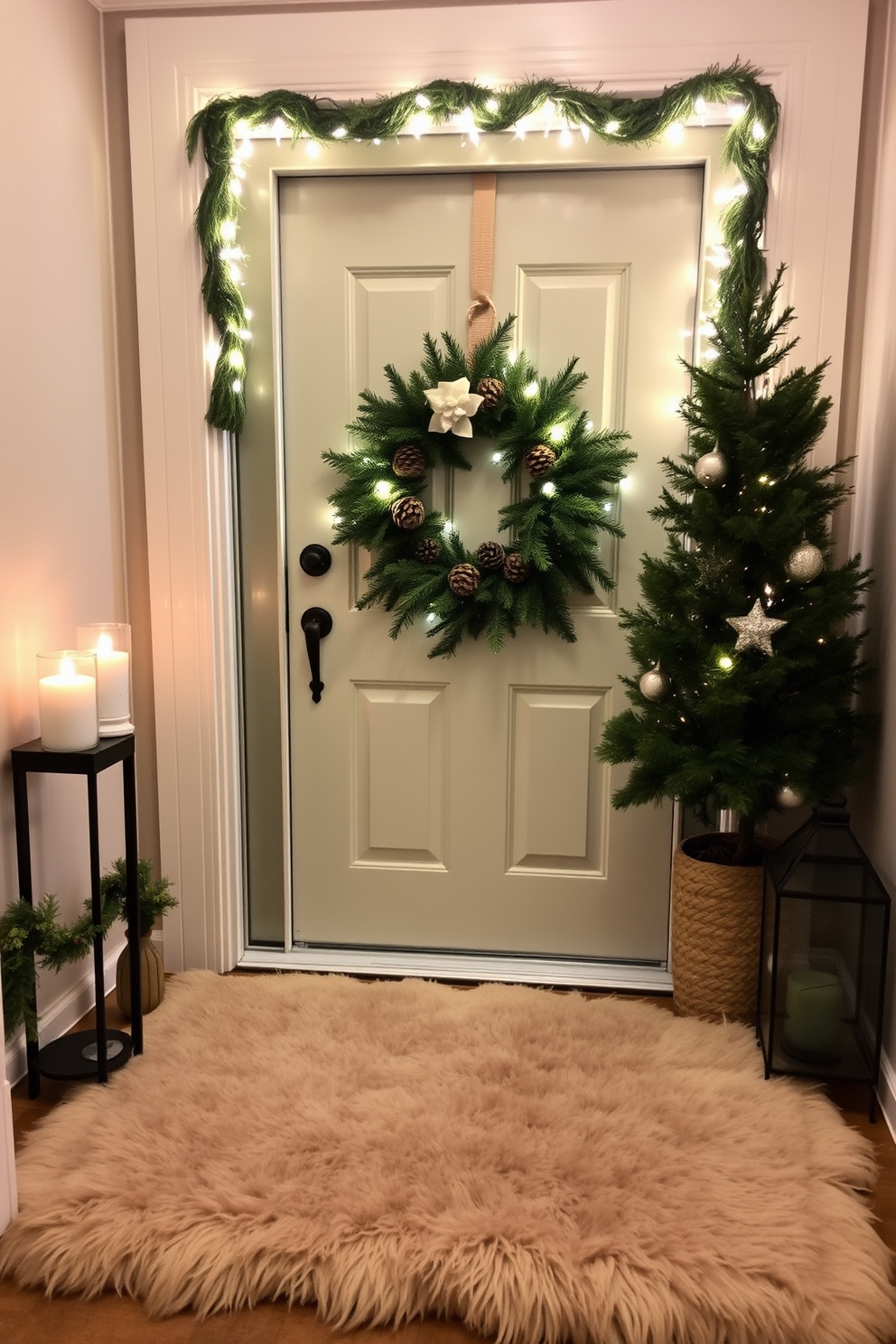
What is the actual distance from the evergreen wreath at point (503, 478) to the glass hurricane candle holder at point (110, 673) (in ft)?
2.06

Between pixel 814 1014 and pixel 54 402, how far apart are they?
204cm

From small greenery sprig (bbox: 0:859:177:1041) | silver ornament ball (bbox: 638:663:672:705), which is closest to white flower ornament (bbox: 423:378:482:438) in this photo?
silver ornament ball (bbox: 638:663:672:705)

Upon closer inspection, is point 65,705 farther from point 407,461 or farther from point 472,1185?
point 472,1185

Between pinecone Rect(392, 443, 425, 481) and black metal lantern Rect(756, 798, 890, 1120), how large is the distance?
117 cm

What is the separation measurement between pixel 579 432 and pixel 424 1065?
146cm

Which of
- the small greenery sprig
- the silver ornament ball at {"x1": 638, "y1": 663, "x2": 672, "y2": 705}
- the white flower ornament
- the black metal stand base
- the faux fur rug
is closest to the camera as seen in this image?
the faux fur rug

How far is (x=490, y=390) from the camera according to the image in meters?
2.21

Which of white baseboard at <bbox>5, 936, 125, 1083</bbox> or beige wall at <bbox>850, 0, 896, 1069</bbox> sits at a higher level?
beige wall at <bbox>850, 0, 896, 1069</bbox>

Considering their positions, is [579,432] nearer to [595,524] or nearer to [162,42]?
[595,524]

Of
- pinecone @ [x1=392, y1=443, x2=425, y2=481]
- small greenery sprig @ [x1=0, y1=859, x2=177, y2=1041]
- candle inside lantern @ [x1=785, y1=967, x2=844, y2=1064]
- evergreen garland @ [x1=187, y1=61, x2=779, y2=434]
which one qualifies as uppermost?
evergreen garland @ [x1=187, y1=61, x2=779, y2=434]

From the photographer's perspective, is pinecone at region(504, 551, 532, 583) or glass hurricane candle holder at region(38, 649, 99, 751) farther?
pinecone at region(504, 551, 532, 583)

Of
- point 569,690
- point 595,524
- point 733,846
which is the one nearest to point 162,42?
point 595,524

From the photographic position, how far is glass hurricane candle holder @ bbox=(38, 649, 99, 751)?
179cm

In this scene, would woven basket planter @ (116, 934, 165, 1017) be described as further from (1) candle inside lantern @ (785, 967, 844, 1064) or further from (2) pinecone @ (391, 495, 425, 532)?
(1) candle inside lantern @ (785, 967, 844, 1064)
